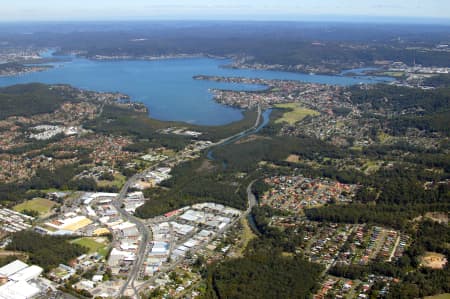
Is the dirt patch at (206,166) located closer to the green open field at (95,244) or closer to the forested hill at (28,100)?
the green open field at (95,244)

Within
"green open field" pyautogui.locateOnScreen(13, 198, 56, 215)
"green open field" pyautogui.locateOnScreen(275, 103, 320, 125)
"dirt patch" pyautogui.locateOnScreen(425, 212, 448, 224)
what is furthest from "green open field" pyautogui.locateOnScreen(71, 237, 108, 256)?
"green open field" pyautogui.locateOnScreen(275, 103, 320, 125)

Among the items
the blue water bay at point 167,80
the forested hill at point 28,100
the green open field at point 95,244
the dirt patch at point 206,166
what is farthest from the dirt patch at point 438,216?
the forested hill at point 28,100

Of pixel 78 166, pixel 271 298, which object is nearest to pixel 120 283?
pixel 271 298

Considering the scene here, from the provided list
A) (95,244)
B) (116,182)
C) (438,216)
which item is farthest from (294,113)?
(95,244)

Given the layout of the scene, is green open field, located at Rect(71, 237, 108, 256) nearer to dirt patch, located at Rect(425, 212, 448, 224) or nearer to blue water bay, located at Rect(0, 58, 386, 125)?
dirt patch, located at Rect(425, 212, 448, 224)

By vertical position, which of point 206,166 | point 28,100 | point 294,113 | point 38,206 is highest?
point 28,100

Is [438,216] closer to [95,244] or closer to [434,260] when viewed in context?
[434,260]

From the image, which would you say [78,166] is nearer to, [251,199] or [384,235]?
[251,199]
